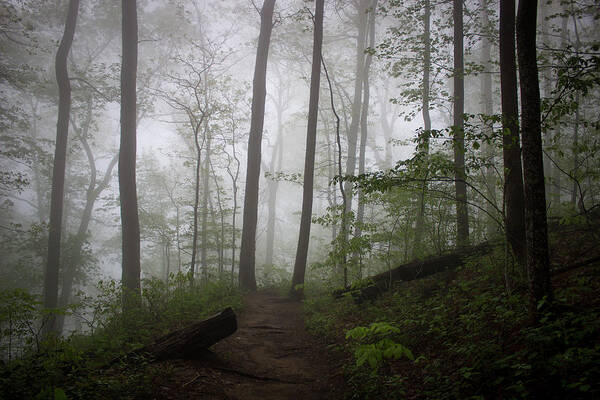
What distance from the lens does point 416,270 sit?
6.96 metres

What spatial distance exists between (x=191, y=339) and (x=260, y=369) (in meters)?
1.23

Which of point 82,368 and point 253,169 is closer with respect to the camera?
point 82,368

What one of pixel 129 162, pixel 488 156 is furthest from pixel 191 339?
pixel 488 156

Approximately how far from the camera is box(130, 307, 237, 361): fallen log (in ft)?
14.3

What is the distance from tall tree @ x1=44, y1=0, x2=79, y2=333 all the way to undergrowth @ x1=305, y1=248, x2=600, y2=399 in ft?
39.8

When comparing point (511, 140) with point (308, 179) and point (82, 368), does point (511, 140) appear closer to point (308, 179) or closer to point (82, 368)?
point (308, 179)

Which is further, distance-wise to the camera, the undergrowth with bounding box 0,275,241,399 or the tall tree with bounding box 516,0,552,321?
the tall tree with bounding box 516,0,552,321

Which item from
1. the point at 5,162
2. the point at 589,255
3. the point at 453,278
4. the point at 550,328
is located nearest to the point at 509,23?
the point at 589,255

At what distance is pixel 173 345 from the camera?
443 cm

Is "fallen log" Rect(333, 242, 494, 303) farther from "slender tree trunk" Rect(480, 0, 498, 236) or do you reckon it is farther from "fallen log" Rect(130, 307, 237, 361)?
"fallen log" Rect(130, 307, 237, 361)

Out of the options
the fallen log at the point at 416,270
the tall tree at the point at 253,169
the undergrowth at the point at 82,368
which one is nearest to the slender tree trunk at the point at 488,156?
the fallen log at the point at 416,270

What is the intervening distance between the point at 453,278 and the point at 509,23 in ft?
17.7

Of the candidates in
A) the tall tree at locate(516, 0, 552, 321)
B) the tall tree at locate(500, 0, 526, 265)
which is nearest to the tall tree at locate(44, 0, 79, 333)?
the tall tree at locate(516, 0, 552, 321)

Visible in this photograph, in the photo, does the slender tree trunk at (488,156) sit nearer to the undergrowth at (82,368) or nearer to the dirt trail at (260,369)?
the dirt trail at (260,369)
